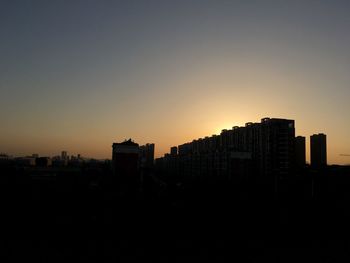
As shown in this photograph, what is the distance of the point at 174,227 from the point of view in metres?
26.2

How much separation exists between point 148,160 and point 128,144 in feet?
235

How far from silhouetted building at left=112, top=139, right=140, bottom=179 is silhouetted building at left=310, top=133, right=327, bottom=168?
137 feet

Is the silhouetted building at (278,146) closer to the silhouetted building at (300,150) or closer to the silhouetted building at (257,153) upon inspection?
the silhouetted building at (257,153)

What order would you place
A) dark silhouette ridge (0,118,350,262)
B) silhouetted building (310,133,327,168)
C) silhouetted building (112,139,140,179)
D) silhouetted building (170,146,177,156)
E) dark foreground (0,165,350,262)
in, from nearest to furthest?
dark foreground (0,165,350,262) < dark silhouette ridge (0,118,350,262) < silhouetted building (112,139,140,179) < silhouetted building (310,133,327,168) < silhouetted building (170,146,177,156)

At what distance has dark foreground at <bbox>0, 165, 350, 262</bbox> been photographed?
2047 centimetres

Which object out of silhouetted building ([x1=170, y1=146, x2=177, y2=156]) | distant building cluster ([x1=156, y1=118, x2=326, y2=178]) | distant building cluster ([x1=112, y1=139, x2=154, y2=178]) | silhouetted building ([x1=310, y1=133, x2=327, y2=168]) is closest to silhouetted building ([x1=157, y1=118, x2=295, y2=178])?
distant building cluster ([x1=156, y1=118, x2=326, y2=178])

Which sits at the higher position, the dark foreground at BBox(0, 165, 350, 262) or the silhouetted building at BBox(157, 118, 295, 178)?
the silhouetted building at BBox(157, 118, 295, 178)

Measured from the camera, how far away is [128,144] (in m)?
61.8

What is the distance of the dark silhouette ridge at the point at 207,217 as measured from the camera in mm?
20953

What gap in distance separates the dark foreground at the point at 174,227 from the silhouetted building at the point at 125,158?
58.5 feet

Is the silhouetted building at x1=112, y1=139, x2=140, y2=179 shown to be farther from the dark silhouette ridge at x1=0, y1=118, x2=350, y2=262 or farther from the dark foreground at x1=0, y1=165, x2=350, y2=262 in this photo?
the dark foreground at x1=0, y1=165, x2=350, y2=262

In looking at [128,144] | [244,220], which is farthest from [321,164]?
[244,220]

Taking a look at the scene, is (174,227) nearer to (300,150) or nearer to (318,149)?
(300,150)

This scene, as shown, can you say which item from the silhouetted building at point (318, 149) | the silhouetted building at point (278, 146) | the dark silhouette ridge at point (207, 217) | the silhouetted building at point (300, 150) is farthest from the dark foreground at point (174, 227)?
the silhouetted building at point (318, 149)
